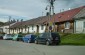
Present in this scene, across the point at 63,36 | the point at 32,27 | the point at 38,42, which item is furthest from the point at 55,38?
the point at 32,27

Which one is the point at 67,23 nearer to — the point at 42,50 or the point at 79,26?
the point at 79,26

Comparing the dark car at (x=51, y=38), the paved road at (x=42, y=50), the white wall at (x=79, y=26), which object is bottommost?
the paved road at (x=42, y=50)

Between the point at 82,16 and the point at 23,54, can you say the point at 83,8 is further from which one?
the point at 23,54

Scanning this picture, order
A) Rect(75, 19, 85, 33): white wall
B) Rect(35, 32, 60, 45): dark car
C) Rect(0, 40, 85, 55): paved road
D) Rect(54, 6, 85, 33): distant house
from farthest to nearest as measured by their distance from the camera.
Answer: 1. Rect(54, 6, 85, 33): distant house
2. Rect(75, 19, 85, 33): white wall
3. Rect(35, 32, 60, 45): dark car
4. Rect(0, 40, 85, 55): paved road

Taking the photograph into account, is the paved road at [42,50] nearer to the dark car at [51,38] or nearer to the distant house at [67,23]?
the dark car at [51,38]

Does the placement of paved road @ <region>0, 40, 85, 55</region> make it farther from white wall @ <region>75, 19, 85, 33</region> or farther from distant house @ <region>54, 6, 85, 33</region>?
distant house @ <region>54, 6, 85, 33</region>

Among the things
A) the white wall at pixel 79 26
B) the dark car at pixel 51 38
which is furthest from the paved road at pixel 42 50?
the white wall at pixel 79 26

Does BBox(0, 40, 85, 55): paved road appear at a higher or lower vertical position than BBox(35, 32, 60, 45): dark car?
lower

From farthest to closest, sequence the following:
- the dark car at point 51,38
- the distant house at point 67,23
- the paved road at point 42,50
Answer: the distant house at point 67,23 < the dark car at point 51,38 < the paved road at point 42,50

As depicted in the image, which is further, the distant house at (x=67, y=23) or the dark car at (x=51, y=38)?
the distant house at (x=67, y=23)

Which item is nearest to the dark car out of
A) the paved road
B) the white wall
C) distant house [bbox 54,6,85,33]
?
the paved road

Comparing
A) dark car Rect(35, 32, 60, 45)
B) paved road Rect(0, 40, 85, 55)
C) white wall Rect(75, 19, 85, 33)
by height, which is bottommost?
paved road Rect(0, 40, 85, 55)

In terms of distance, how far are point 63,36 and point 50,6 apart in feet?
24.6

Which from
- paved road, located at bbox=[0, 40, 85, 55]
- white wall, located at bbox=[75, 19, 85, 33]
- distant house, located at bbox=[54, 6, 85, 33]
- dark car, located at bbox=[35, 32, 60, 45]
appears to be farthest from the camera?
distant house, located at bbox=[54, 6, 85, 33]
